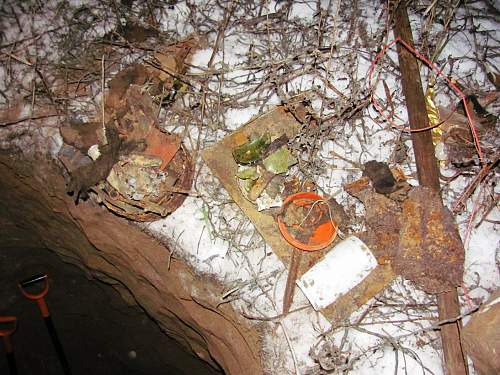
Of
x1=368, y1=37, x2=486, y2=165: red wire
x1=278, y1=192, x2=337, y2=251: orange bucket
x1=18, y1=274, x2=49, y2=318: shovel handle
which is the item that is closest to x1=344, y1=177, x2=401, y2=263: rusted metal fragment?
x1=278, y1=192, x2=337, y2=251: orange bucket

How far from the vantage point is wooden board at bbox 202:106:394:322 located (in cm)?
228

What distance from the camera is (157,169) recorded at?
231cm

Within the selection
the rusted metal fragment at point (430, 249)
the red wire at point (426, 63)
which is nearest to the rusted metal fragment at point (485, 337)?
the rusted metal fragment at point (430, 249)

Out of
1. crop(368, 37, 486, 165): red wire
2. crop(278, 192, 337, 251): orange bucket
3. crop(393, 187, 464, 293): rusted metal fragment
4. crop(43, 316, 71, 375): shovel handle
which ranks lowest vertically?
crop(393, 187, 464, 293): rusted metal fragment

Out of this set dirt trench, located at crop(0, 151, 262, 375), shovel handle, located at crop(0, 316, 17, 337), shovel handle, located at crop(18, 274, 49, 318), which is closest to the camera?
dirt trench, located at crop(0, 151, 262, 375)

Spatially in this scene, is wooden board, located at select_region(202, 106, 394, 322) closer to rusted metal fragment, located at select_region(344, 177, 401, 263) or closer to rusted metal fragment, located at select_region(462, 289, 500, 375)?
rusted metal fragment, located at select_region(344, 177, 401, 263)

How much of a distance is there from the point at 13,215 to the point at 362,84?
2.84 m

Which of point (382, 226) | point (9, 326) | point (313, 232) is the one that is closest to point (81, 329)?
point (9, 326)

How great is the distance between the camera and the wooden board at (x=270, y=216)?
2.28 meters

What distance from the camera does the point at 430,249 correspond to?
2.27 m

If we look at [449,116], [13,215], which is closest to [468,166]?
[449,116]

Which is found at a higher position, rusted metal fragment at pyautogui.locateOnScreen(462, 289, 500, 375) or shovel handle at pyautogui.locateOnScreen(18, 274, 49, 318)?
shovel handle at pyautogui.locateOnScreen(18, 274, 49, 318)

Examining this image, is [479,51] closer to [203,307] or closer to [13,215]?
[203,307]

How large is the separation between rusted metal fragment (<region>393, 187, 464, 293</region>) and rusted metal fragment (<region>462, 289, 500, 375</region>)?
0.22 meters
